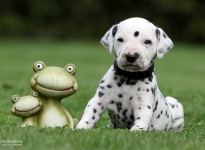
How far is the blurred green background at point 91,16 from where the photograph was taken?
35.3 meters

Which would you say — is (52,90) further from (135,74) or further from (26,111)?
(135,74)

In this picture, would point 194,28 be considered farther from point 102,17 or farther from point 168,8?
point 102,17

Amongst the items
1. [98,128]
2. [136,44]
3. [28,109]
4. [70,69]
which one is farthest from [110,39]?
[28,109]

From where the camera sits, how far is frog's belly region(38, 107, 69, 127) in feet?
18.7

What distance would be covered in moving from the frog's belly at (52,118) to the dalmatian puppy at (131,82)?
187mm

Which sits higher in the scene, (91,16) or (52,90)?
(52,90)

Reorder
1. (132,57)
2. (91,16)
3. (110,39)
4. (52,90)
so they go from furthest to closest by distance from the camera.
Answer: (91,16) → (110,39) → (52,90) → (132,57)

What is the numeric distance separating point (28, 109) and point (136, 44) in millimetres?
1344

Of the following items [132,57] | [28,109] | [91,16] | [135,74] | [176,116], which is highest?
[132,57]

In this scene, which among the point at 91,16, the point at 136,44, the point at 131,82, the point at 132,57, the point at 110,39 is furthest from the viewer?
the point at 91,16

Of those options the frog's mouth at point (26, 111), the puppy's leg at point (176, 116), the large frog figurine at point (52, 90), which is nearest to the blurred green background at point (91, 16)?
the puppy's leg at point (176, 116)

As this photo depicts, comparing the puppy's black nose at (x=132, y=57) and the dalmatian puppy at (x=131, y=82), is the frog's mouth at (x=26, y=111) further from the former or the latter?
the puppy's black nose at (x=132, y=57)

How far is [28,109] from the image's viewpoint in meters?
5.63

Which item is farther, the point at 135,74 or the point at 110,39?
the point at 110,39
